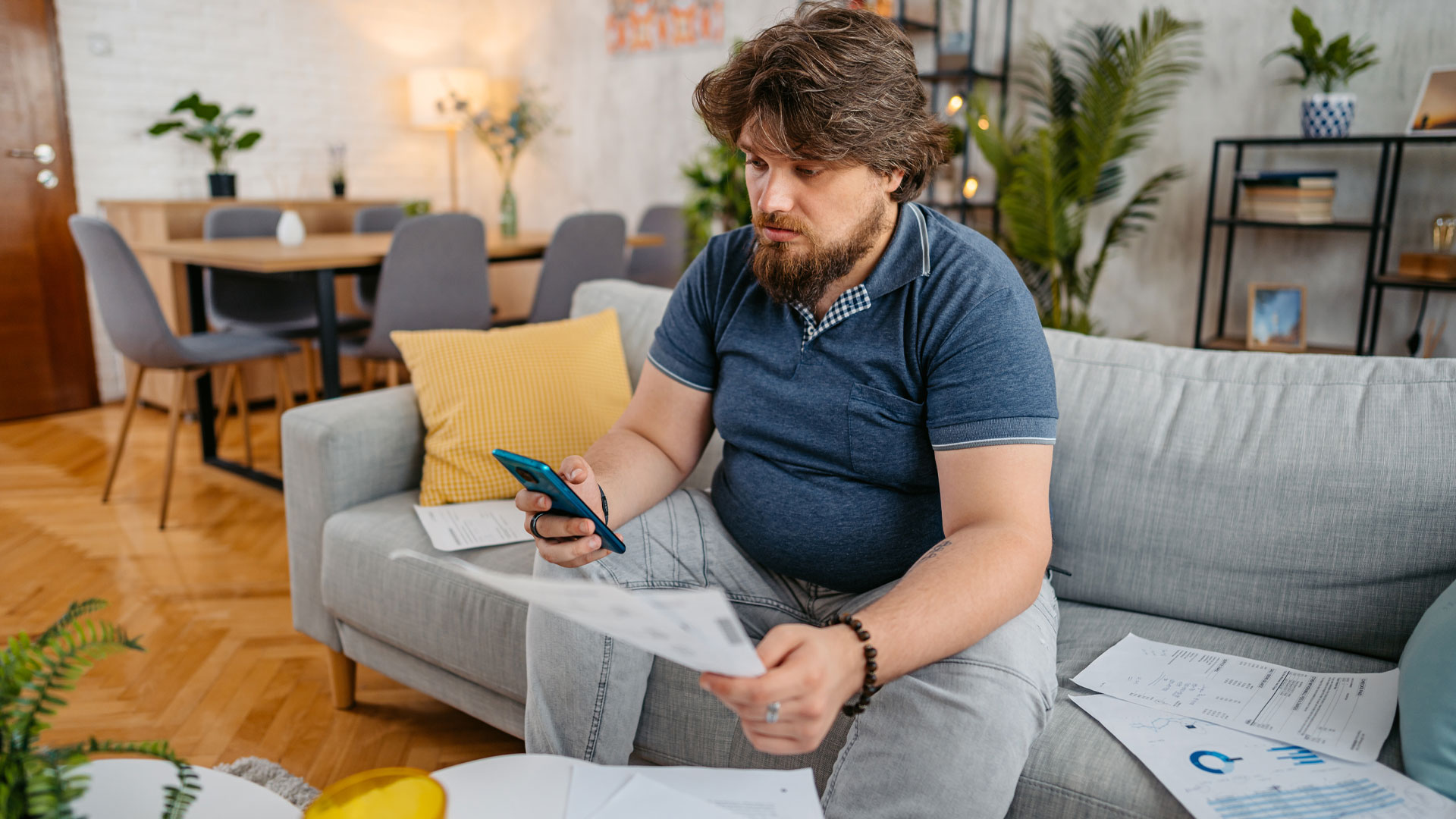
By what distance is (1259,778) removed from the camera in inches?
36.1

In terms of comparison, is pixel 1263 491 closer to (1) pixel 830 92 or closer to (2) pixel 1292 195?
(1) pixel 830 92

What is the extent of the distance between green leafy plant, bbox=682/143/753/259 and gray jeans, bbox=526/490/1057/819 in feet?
9.97

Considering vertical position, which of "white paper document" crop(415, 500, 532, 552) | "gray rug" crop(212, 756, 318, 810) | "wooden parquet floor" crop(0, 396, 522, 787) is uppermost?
"white paper document" crop(415, 500, 532, 552)

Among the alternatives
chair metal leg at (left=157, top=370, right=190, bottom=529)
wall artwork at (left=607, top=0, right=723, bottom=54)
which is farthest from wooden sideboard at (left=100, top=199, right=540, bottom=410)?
wall artwork at (left=607, top=0, right=723, bottom=54)

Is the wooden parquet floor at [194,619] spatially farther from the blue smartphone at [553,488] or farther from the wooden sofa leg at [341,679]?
the blue smartphone at [553,488]

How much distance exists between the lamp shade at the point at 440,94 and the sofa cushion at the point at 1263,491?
4.59m

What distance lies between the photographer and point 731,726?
118cm

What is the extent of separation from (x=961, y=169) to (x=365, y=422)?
Result: 117 inches

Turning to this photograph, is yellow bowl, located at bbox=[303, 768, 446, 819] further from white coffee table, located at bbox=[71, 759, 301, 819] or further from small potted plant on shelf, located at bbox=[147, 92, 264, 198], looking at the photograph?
small potted plant on shelf, located at bbox=[147, 92, 264, 198]

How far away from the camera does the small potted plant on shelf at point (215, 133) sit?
4156 mm

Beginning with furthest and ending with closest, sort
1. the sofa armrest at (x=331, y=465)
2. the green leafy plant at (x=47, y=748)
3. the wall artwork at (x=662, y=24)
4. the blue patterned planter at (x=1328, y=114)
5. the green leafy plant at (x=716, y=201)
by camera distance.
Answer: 1. the wall artwork at (x=662, y=24)
2. the green leafy plant at (x=716, y=201)
3. the blue patterned planter at (x=1328, y=114)
4. the sofa armrest at (x=331, y=465)
5. the green leafy plant at (x=47, y=748)

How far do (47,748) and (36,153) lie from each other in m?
4.11

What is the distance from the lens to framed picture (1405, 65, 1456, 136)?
9.41 feet

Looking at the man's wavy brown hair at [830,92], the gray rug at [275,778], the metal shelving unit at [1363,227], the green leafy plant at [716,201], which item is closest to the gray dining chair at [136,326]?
the gray rug at [275,778]
